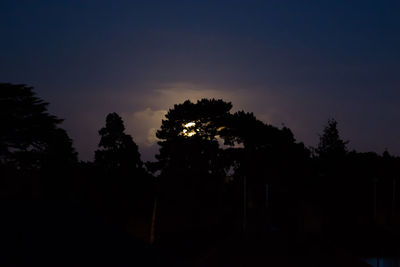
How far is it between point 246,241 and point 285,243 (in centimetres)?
166

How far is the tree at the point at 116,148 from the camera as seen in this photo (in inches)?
1569

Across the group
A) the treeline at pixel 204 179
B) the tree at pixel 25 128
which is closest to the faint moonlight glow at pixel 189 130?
the treeline at pixel 204 179

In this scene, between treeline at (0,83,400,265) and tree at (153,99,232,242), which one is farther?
tree at (153,99,232,242)

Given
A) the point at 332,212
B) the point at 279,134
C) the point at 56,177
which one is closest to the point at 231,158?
the point at 279,134

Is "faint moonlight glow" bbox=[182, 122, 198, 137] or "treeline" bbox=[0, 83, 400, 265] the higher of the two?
"faint moonlight glow" bbox=[182, 122, 198, 137]

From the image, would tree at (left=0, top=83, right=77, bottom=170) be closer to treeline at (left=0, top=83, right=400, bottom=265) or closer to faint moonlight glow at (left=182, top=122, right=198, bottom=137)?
treeline at (left=0, top=83, right=400, bottom=265)

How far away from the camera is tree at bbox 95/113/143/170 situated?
39.8 metres

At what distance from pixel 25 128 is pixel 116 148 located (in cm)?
1013

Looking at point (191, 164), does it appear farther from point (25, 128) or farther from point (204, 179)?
point (25, 128)

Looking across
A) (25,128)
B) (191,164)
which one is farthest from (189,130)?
(25,128)

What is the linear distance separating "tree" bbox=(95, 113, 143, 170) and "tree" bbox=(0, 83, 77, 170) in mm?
6876

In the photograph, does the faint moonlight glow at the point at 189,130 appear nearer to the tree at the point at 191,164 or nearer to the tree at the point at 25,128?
the tree at the point at 191,164

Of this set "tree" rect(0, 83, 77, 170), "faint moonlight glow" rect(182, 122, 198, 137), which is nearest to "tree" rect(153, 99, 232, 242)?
"faint moonlight glow" rect(182, 122, 198, 137)

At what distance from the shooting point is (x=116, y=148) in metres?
40.8
